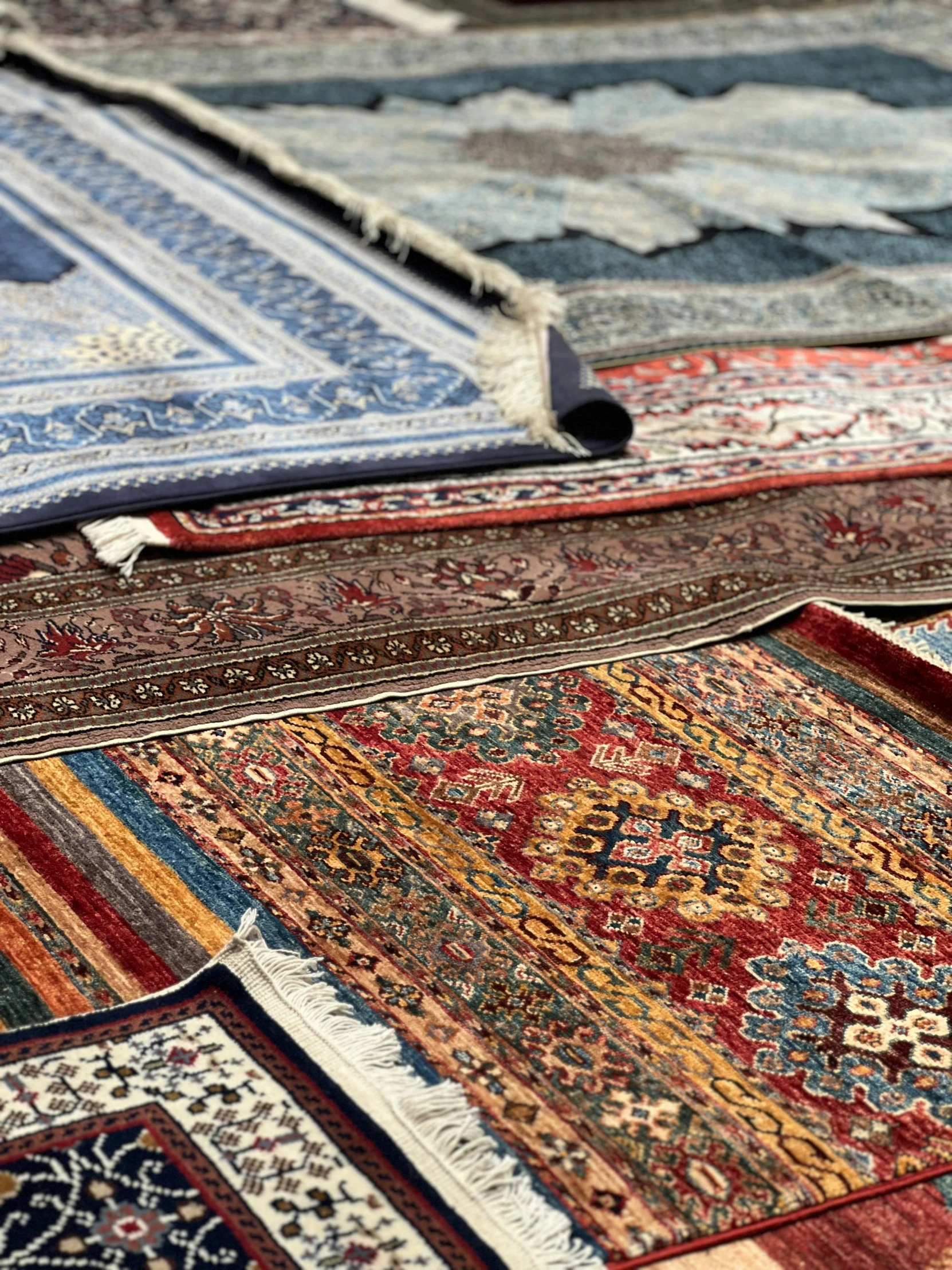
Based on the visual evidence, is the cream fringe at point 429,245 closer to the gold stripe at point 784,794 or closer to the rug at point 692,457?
the rug at point 692,457

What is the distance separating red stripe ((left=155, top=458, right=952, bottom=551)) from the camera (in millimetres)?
2518

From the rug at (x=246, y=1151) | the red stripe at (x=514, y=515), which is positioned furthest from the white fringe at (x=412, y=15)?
the rug at (x=246, y=1151)

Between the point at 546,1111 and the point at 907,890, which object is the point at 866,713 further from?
the point at 546,1111

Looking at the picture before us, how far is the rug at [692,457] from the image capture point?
258 centimetres

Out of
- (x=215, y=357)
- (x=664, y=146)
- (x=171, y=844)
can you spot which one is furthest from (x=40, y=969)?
(x=664, y=146)

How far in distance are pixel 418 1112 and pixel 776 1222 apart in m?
0.35

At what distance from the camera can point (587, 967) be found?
1.76m

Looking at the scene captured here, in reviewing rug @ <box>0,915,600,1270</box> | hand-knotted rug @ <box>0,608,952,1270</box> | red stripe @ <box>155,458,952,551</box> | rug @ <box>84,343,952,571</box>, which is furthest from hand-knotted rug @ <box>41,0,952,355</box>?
rug @ <box>0,915,600,1270</box>

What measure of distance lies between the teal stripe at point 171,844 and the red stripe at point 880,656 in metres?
1.11

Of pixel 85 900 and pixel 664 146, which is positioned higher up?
pixel 664 146

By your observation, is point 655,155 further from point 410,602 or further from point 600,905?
point 600,905

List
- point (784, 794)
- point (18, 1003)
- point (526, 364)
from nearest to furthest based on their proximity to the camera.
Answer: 1. point (18, 1003)
2. point (784, 794)
3. point (526, 364)

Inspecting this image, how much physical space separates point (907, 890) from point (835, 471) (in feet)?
3.91

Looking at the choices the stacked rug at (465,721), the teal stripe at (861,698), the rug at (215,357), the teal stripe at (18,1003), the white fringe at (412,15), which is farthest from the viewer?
the white fringe at (412,15)
